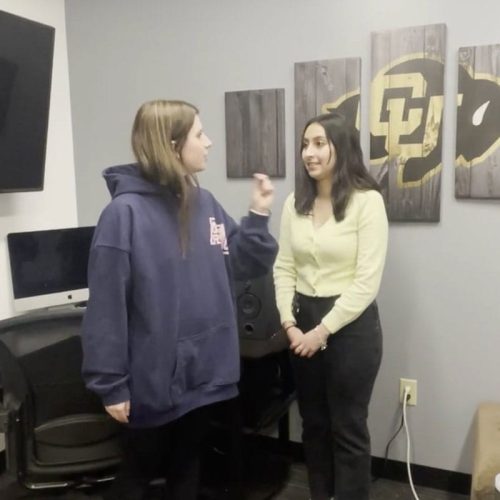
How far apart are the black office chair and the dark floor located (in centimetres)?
44

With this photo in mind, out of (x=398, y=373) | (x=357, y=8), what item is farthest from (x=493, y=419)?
(x=357, y=8)

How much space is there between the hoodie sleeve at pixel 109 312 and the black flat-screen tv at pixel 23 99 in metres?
1.09

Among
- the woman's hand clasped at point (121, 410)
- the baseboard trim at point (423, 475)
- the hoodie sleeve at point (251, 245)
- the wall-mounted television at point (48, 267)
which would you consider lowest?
the baseboard trim at point (423, 475)

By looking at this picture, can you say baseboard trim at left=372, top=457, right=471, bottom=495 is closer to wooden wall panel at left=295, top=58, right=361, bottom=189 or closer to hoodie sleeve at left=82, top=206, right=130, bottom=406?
wooden wall panel at left=295, top=58, right=361, bottom=189

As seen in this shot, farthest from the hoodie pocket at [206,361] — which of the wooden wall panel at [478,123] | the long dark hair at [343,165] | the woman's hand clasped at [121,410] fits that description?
the wooden wall panel at [478,123]

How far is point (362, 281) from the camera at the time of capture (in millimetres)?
1814

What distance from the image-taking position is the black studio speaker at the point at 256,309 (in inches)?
83.6

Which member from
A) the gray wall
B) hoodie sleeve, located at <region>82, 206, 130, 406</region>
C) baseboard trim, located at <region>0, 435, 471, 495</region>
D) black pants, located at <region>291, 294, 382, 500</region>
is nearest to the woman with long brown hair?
hoodie sleeve, located at <region>82, 206, 130, 406</region>

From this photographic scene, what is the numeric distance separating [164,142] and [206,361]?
0.59 meters

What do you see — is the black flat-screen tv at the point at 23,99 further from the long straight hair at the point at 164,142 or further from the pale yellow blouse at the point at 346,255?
the pale yellow blouse at the point at 346,255

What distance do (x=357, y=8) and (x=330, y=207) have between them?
86 centimetres

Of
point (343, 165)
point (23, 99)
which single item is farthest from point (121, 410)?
point (23, 99)

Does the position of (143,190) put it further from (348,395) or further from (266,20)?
(266,20)

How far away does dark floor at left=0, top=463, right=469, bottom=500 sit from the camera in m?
2.25
